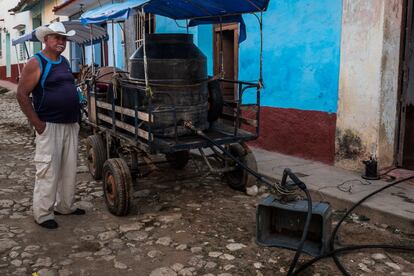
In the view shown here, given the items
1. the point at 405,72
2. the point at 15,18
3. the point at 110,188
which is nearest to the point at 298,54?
the point at 405,72

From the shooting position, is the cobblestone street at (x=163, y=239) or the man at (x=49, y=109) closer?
the cobblestone street at (x=163, y=239)

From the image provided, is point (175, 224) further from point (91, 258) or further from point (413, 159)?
point (413, 159)

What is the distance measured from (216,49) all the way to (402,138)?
4.23 metres

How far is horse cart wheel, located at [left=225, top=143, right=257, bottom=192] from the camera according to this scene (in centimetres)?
553

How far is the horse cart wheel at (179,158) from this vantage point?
6436 millimetres

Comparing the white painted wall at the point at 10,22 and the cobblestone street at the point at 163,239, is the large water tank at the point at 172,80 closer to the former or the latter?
the cobblestone street at the point at 163,239

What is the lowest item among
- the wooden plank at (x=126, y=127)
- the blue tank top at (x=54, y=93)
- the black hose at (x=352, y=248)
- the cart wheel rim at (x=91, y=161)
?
the black hose at (x=352, y=248)

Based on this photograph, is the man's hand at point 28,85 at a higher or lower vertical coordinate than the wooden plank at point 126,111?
higher

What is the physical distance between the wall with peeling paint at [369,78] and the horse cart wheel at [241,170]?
158 cm

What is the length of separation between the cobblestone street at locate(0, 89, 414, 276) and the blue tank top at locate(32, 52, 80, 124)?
1.15 m

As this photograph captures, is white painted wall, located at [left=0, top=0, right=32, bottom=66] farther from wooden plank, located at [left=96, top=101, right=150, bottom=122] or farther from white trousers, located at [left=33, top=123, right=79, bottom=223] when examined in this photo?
white trousers, located at [left=33, top=123, right=79, bottom=223]

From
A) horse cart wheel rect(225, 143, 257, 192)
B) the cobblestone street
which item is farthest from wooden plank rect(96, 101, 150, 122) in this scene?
horse cart wheel rect(225, 143, 257, 192)

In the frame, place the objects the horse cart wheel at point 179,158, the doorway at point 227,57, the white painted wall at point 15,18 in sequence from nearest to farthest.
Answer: the horse cart wheel at point 179,158 → the doorway at point 227,57 → the white painted wall at point 15,18

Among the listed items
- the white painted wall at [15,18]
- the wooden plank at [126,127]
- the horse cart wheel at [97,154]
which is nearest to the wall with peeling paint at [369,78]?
the wooden plank at [126,127]
